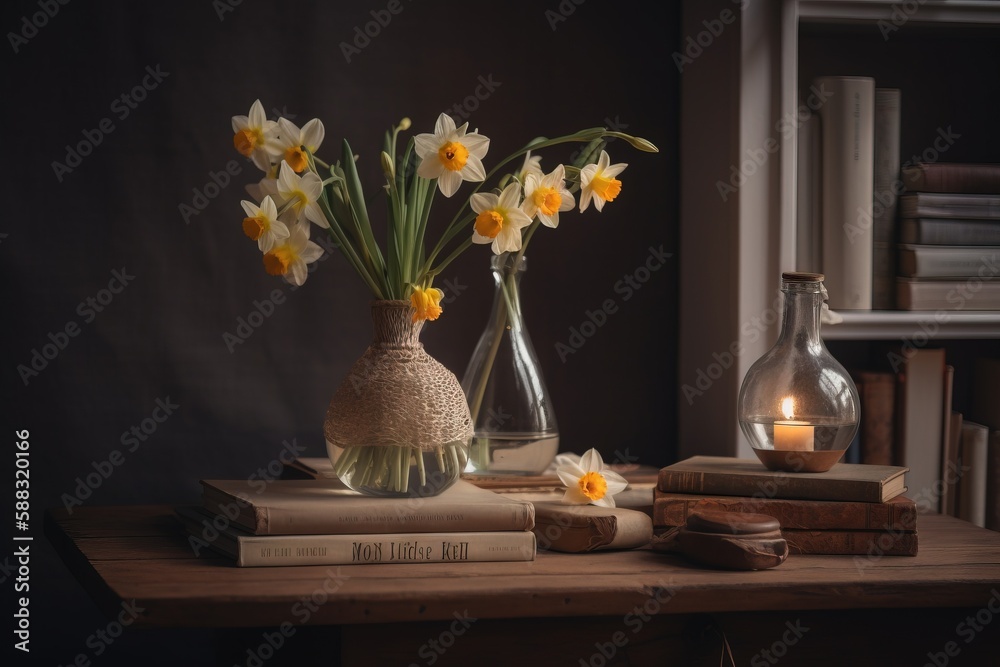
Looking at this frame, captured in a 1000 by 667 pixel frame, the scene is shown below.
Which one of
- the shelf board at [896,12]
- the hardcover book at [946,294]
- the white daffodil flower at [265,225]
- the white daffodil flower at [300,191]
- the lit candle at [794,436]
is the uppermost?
the shelf board at [896,12]

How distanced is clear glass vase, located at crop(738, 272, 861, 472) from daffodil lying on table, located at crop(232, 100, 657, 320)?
271 mm

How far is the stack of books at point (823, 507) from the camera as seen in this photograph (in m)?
1.14

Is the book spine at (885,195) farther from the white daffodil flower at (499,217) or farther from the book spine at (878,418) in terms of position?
the white daffodil flower at (499,217)

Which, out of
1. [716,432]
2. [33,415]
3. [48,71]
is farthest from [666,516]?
[48,71]

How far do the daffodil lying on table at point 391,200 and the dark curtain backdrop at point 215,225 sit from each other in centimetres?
47

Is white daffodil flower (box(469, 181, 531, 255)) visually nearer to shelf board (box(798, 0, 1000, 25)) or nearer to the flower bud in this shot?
the flower bud

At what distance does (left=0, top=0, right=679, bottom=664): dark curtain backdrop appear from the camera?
1572 millimetres

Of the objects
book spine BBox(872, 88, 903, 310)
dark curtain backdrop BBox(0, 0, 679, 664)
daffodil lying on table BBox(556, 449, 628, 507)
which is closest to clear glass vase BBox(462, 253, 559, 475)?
daffodil lying on table BBox(556, 449, 628, 507)

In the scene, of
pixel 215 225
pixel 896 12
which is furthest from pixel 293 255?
pixel 896 12

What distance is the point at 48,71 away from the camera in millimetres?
1564

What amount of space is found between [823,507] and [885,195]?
0.56 m

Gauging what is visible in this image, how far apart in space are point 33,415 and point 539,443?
0.79 m

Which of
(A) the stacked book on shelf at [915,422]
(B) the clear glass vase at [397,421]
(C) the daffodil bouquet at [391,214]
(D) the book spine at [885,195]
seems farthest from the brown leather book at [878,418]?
(B) the clear glass vase at [397,421]

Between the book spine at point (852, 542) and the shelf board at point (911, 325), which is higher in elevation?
the shelf board at point (911, 325)
